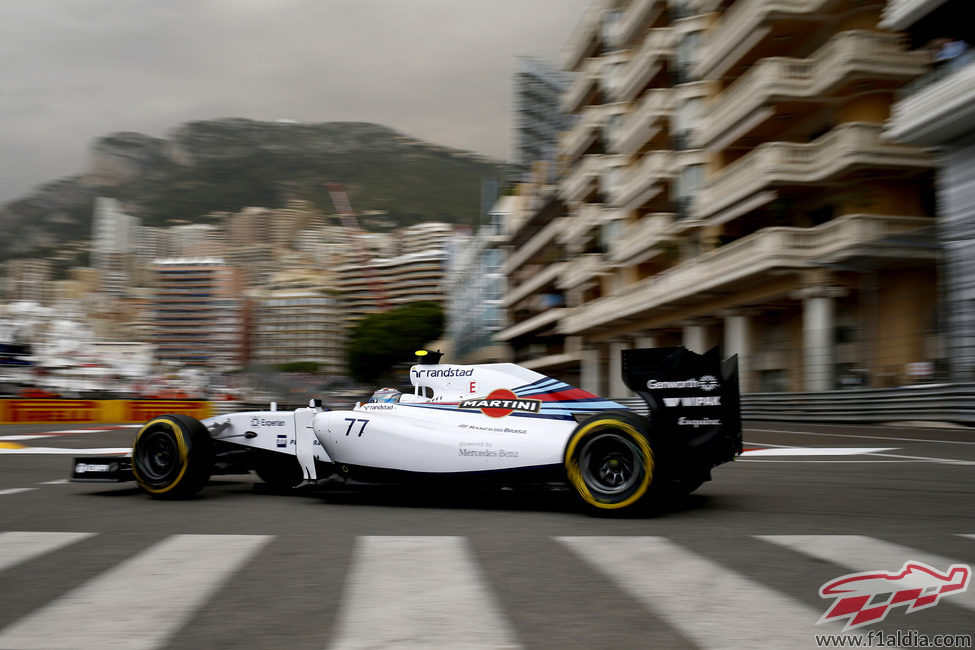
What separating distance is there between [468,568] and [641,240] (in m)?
35.7

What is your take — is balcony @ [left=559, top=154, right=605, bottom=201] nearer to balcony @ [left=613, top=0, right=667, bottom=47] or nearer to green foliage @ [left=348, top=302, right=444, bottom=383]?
balcony @ [left=613, top=0, right=667, bottom=47]

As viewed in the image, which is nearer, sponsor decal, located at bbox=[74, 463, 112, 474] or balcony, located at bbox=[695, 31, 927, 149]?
sponsor decal, located at bbox=[74, 463, 112, 474]

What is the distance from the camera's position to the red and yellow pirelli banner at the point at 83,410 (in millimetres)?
33344

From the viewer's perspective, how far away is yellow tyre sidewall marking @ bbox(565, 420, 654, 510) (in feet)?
19.4

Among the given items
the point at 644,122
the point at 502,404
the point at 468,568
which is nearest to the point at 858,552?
the point at 468,568

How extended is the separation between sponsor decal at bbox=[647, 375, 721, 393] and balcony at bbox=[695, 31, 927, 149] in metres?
21.0

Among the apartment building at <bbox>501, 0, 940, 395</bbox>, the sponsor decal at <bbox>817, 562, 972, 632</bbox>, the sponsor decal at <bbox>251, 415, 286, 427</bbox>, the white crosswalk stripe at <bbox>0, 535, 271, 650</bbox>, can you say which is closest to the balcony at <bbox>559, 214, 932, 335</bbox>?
the apartment building at <bbox>501, 0, 940, 395</bbox>

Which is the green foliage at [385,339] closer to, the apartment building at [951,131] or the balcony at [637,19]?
the balcony at [637,19]

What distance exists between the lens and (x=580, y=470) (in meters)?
6.14

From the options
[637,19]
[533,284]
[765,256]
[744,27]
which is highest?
[637,19]

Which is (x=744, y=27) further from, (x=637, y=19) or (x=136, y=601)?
(x=136, y=601)

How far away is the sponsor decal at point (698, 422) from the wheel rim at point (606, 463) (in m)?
0.46

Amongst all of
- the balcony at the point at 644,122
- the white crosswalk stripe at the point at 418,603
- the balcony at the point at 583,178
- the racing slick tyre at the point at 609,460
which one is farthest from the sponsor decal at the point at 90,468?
the balcony at the point at 583,178

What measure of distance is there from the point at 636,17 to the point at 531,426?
37927 millimetres
